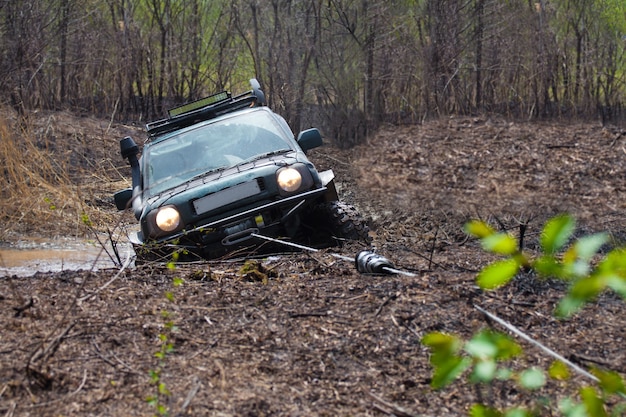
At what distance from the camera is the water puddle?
977 centimetres

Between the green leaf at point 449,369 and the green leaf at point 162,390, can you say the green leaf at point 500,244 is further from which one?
the green leaf at point 162,390

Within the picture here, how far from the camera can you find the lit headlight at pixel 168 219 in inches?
293

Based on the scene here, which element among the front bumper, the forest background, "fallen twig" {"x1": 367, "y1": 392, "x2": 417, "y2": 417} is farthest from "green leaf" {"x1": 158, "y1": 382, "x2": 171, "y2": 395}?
Answer: the forest background

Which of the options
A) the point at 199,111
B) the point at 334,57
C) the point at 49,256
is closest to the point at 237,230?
the point at 199,111

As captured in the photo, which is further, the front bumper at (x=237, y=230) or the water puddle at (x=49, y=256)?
the water puddle at (x=49, y=256)

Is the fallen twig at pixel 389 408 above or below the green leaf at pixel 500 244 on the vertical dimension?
below

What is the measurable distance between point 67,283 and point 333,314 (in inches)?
75.5

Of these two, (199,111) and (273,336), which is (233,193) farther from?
(273,336)

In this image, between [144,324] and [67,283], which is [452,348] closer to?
[144,324]

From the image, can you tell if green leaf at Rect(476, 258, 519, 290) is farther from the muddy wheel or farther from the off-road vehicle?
the muddy wheel

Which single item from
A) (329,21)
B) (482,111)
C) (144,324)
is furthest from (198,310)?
(329,21)

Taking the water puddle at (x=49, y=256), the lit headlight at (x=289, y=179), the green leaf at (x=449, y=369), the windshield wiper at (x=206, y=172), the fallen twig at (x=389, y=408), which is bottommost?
the water puddle at (x=49, y=256)

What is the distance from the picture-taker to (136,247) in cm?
762

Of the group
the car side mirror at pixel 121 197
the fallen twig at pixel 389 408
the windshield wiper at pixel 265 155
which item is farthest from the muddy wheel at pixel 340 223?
the fallen twig at pixel 389 408
